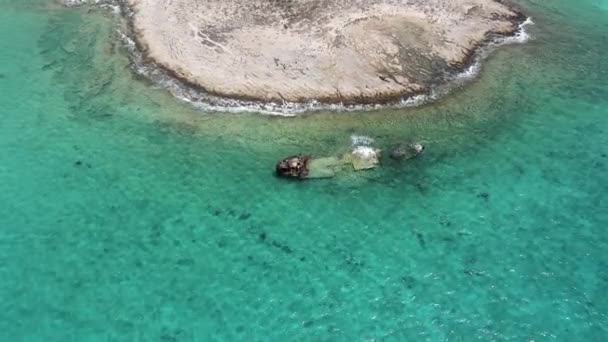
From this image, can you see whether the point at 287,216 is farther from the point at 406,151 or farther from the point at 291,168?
the point at 406,151

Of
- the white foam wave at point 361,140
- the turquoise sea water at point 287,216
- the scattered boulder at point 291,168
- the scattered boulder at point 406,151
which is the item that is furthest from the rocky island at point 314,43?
the scattered boulder at point 291,168

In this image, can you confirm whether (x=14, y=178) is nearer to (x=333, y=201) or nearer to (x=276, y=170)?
(x=276, y=170)

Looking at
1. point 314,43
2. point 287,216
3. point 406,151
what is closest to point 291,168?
point 287,216

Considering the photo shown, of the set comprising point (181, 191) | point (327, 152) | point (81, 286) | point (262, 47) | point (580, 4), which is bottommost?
point (81, 286)

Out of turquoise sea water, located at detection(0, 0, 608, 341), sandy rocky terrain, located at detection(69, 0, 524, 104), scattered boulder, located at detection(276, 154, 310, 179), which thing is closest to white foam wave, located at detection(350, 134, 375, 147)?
turquoise sea water, located at detection(0, 0, 608, 341)

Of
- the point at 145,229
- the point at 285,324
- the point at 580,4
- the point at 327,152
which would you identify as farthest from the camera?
the point at 580,4

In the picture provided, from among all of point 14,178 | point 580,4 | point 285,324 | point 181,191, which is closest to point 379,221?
point 285,324

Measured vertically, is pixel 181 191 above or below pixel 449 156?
below

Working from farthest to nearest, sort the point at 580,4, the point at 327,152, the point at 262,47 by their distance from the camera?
the point at 580,4 → the point at 262,47 → the point at 327,152
